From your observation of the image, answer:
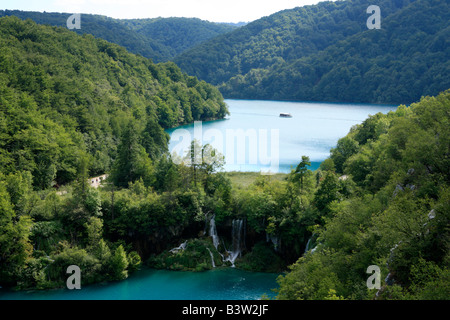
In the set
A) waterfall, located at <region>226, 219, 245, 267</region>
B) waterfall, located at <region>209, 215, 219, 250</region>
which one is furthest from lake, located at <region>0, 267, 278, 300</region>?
Answer: waterfall, located at <region>209, 215, 219, 250</region>

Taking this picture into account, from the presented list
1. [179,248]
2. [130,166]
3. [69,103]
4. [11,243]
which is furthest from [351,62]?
[11,243]

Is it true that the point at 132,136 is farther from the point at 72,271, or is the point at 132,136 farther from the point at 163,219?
the point at 72,271

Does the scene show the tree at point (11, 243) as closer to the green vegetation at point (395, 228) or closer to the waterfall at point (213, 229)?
the waterfall at point (213, 229)

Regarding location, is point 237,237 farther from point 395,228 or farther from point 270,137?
point 270,137

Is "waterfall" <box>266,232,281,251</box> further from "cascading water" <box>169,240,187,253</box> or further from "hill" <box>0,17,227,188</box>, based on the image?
"hill" <box>0,17,227,188</box>

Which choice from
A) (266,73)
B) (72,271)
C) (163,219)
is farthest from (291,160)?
(266,73)

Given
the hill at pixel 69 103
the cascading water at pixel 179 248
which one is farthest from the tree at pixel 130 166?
the cascading water at pixel 179 248
